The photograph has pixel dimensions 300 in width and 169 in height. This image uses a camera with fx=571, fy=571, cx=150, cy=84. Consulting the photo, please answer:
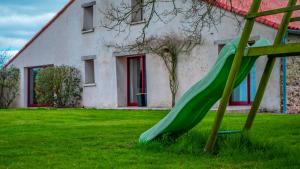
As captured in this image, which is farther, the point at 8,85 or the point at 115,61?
the point at 8,85

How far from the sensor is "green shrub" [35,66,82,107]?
27.3 meters

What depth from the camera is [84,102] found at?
1078 inches

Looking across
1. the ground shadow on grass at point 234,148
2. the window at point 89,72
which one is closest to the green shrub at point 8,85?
the window at point 89,72

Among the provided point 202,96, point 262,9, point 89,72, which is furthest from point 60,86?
point 202,96

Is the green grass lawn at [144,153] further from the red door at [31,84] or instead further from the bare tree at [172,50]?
the red door at [31,84]

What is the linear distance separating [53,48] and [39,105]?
305 centimetres

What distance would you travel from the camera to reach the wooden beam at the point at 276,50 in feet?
20.4

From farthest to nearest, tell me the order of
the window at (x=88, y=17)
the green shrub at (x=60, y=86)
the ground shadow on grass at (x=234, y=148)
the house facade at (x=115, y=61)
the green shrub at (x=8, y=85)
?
the green shrub at (x=8, y=85), the window at (x=88, y=17), the green shrub at (x=60, y=86), the house facade at (x=115, y=61), the ground shadow on grass at (x=234, y=148)

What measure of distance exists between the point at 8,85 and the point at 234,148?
24534 mm

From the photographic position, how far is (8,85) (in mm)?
30344

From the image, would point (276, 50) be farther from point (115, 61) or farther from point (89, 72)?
point (89, 72)

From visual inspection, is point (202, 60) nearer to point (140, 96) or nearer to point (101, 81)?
point (140, 96)

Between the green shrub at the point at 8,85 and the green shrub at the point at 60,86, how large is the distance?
10.4 ft

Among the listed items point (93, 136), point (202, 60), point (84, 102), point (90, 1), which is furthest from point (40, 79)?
point (93, 136)
